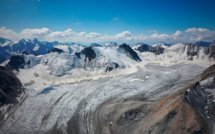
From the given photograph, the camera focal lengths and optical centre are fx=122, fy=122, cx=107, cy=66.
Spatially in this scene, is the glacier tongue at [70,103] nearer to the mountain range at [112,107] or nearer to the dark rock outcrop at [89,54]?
the mountain range at [112,107]

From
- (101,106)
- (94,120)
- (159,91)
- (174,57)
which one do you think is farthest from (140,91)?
(174,57)

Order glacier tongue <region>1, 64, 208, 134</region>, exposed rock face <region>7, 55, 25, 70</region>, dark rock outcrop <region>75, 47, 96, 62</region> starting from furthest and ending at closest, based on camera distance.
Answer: dark rock outcrop <region>75, 47, 96, 62</region>
exposed rock face <region>7, 55, 25, 70</region>
glacier tongue <region>1, 64, 208, 134</region>

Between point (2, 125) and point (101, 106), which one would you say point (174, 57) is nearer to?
point (101, 106)

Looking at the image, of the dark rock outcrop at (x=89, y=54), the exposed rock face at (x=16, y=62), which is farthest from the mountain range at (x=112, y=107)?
the exposed rock face at (x=16, y=62)

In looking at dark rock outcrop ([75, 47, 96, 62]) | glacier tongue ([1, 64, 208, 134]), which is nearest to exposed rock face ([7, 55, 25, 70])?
dark rock outcrop ([75, 47, 96, 62])

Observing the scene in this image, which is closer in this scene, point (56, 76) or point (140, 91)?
point (140, 91)

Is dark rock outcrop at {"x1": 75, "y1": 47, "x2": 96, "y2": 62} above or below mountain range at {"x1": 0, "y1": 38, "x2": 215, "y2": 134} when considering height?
above

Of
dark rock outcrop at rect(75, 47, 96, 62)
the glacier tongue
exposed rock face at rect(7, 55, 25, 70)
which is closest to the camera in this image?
the glacier tongue

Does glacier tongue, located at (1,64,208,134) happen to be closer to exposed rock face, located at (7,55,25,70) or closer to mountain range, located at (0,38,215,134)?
mountain range, located at (0,38,215,134)

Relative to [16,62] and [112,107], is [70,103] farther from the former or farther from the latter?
[16,62]

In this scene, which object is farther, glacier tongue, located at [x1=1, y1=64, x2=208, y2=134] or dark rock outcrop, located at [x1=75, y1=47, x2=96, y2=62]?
dark rock outcrop, located at [x1=75, y1=47, x2=96, y2=62]

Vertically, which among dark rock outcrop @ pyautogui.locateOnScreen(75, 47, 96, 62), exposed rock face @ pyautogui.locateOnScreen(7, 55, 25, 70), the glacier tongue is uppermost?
dark rock outcrop @ pyautogui.locateOnScreen(75, 47, 96, 62)
